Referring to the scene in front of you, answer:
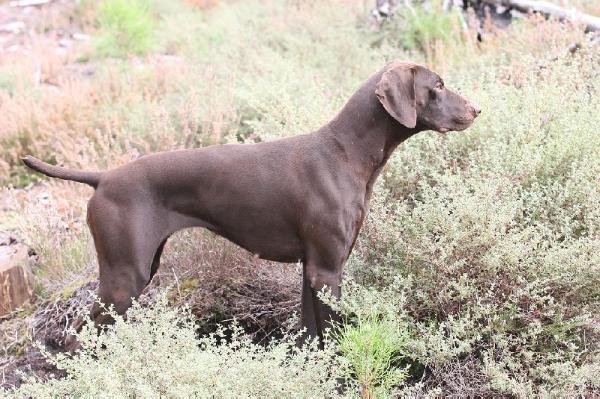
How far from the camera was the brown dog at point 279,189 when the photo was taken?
354 centimetres

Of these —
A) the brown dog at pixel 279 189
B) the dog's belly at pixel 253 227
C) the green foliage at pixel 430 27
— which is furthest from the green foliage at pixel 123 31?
the dog's belly at pixel 253 227

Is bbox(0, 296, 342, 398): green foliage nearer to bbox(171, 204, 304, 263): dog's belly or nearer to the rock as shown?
bbox(171, 204, 304, 263): dog's belly

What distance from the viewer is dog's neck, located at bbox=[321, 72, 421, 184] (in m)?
3.63

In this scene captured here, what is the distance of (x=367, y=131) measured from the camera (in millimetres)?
3643

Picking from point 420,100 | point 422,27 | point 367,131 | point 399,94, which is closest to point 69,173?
point 367,131

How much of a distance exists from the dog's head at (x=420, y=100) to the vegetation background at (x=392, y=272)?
425mm

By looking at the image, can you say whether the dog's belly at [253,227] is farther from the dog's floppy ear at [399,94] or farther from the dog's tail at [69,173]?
the dog's floppy ear at [399,94]

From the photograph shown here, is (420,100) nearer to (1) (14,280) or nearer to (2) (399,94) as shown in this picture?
(2) (399,94)

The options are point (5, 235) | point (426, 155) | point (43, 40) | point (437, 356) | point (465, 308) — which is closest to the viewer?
point (437, 356)

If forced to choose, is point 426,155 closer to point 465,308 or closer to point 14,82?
point 465,308

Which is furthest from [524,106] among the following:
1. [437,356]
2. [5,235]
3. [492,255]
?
[5,235]

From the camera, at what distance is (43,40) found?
434 inches

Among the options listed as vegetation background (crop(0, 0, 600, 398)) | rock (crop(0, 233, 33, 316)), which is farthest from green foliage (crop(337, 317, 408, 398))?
rock (crop(0, 233, 33, 316))

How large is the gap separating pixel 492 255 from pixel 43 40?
905cm
